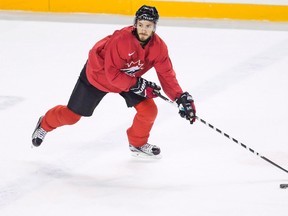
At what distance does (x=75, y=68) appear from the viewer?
5.84 metres

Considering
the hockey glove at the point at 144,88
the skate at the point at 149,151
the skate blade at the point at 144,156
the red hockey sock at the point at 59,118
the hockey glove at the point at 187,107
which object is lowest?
the skate blade at the point at 144,156

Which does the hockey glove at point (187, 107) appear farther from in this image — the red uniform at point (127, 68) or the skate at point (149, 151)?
the skate at point (149, 151)

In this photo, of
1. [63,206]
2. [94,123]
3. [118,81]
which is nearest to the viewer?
[63,206]

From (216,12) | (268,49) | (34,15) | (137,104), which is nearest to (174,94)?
(137,104)

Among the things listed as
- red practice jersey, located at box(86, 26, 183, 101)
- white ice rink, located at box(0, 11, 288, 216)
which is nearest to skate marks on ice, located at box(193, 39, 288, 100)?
white ice rink, located at box(0, 11, 288, 216)

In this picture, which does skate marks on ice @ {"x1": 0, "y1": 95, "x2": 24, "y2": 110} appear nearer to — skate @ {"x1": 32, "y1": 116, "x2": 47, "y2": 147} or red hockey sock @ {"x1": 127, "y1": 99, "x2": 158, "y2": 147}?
skate @ {"x1": 32, "y1": 116, "x2": 47, "y2": 147}

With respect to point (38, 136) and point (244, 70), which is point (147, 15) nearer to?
point (38, 136)

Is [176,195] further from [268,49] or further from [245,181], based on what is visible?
[268,49]

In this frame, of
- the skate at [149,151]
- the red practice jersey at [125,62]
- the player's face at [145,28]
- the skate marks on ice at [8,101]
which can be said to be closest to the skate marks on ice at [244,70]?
the skate at [149,151]

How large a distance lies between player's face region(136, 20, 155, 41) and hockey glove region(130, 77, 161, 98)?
0.74ft

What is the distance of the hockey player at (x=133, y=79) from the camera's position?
3.68 m

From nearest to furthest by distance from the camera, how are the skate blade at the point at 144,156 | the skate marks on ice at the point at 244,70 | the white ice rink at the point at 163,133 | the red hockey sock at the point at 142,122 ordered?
the white ice rink at the point at 163,133
the red hockey sock at the point at 142,122
the skate blade at the point at 144,156
the skate marks on ice at the point at 244,70

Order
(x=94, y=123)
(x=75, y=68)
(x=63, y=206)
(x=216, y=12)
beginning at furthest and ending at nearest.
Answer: (x=216, y=12) → (x=75, y=68) → (x=94, y=123) → (x=63, y=206)

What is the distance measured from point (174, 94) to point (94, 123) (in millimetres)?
953
